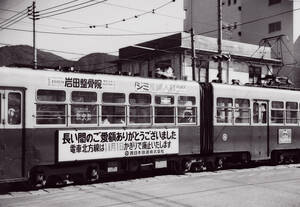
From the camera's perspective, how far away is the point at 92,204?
934cm

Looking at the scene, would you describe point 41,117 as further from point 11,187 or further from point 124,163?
point 124,163

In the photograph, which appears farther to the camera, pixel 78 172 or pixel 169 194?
pixel 78 172

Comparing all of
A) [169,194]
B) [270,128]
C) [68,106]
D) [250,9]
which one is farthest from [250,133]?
[250,9]

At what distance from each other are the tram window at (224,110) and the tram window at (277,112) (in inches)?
101

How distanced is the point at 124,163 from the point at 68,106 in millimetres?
2661

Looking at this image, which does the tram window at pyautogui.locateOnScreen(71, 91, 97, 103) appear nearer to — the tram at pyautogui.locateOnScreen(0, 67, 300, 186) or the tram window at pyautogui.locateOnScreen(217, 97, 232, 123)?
the tram at pyautogui.locateOnScreen(0, 67, 300, 186)

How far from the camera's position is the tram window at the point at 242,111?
15.9 m

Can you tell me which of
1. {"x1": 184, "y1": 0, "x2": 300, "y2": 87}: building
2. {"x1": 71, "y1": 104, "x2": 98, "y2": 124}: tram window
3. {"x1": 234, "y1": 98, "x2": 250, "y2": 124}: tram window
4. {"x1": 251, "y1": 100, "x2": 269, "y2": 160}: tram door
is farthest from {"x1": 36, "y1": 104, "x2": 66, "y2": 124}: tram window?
{"x1": 184, "y1": 0, "x2": 300, "y2": 87}: building

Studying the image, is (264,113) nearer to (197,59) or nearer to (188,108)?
(188,108)

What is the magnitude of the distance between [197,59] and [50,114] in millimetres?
Answer: 24131

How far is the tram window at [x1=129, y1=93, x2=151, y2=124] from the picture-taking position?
12984 mm

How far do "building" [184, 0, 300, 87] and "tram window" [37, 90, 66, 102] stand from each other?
27799mm

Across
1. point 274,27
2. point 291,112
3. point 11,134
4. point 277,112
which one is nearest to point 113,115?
point 11,134

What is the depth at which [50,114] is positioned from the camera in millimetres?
11359
